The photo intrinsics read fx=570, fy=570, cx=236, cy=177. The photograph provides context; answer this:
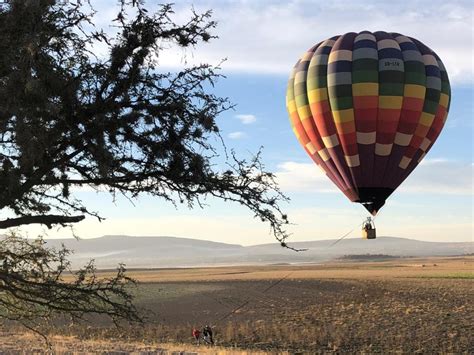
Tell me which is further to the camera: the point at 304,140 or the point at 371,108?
the point at 304,140

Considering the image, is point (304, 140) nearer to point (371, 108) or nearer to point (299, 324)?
point (371, 108)

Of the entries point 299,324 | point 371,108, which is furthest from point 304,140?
point 299,324

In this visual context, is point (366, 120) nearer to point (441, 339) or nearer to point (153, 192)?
point (441, 339)

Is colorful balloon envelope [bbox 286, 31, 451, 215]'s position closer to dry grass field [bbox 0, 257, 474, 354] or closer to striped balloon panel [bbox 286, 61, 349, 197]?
striped balloon panel [bbox 286, 61, 349, 197]

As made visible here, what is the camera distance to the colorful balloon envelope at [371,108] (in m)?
28.6

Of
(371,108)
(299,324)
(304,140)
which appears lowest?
(299,324)

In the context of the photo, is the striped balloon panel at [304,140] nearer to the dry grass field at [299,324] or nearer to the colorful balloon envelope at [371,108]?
the colorful balloon envelope at [371,108]

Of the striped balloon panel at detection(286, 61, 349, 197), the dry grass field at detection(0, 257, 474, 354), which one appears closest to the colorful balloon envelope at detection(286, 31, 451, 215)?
the striped balloon panel at detection(286, 61, 349, 197)

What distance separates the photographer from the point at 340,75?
28.9m

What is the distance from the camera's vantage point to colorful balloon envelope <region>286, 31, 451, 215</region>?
93.7 feet

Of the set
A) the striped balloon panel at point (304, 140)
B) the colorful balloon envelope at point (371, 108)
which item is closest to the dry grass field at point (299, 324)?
the colorful balloon envelope at point (371, 108)

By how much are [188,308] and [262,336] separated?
1335 centimetres

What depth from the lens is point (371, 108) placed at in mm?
28469

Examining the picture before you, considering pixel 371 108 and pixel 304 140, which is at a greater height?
pixel 371 108
